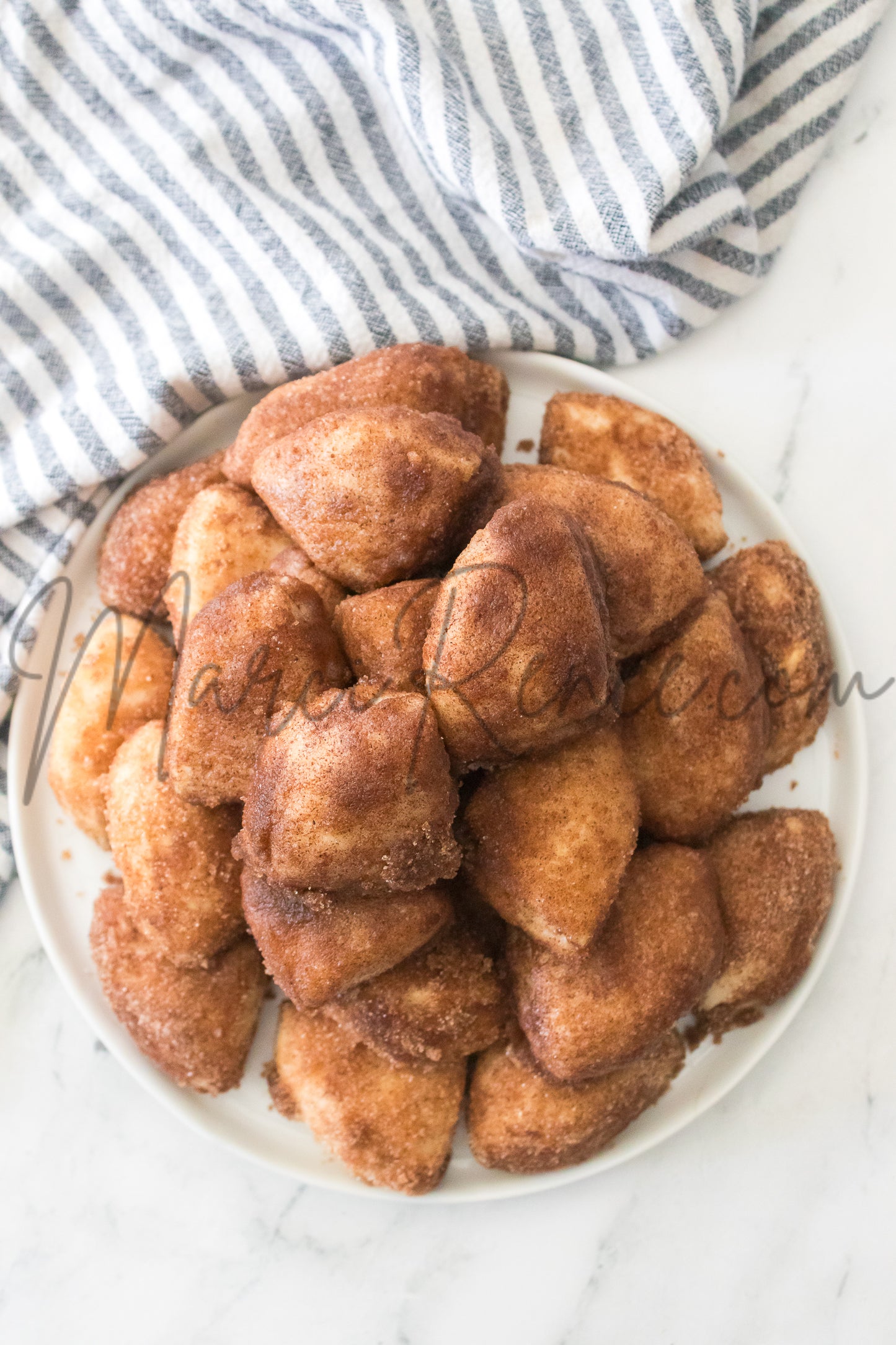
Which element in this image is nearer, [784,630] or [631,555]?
[631,555]

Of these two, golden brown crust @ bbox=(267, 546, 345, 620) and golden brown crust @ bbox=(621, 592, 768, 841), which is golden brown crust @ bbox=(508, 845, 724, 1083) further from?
golden brown crust @ bbox=(267, 546, 345, 620)

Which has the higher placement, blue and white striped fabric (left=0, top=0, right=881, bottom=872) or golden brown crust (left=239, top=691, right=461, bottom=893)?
blue and white striped fabric (left=0, top=0, right=881, bottom=872)

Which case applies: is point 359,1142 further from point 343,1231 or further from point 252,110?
point 252,110

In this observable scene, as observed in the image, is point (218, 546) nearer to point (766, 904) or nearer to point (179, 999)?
point (179, 999)

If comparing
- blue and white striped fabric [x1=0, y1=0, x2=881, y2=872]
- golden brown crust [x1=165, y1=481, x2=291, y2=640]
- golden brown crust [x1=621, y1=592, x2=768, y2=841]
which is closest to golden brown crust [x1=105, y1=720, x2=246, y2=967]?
golden brown crust [x1=165, y1=481, x2=291, y2=640]

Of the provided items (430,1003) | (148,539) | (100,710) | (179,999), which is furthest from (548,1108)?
(148,539)

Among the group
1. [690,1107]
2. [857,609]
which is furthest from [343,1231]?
[857,609]

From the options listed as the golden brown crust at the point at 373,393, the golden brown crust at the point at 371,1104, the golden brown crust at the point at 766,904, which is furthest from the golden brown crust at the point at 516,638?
the golden brown crust at the point at 371,1104
